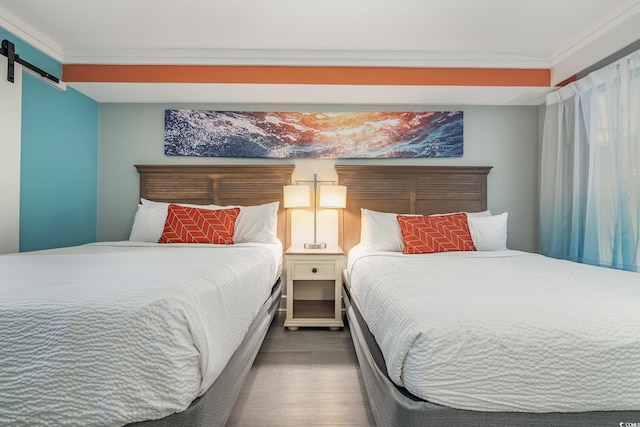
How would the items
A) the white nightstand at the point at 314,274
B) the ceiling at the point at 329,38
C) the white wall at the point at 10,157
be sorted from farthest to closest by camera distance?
1. the white nightstand at the point at 314,274
2. the white wall at the point at 10,157
3. the ceiling at the point at 329,38

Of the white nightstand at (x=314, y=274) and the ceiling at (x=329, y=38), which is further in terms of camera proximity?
the white nightstand at (x=314, y=274)

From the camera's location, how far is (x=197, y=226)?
9.66 feet

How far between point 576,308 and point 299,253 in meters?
2.01

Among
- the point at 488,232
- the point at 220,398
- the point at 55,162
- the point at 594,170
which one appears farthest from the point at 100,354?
the point at 594,170

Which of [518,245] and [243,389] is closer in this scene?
[243,389]

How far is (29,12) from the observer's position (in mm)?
2416

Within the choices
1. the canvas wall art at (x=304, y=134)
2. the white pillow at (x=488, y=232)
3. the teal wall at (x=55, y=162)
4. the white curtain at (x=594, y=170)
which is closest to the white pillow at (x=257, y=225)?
the canvas wall art at (x=304, y=134)

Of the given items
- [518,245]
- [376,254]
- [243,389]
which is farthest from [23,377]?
[518,245]

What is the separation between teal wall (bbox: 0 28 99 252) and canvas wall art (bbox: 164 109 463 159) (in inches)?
28.7

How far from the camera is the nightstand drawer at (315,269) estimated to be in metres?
2.90

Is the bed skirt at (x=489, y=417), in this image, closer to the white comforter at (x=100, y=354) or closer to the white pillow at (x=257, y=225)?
the white comforter at (x=100, y=354)

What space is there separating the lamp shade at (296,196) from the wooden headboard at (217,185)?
0.28m

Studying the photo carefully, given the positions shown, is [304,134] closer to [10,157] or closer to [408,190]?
[408,190]

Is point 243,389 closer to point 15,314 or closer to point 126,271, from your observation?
point 126,271
